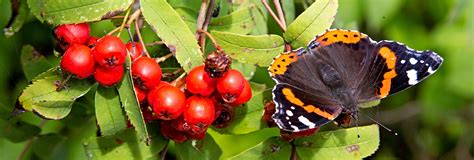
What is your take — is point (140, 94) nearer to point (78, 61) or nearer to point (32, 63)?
point (78, 61)

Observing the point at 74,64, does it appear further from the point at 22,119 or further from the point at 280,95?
the point at 22,119

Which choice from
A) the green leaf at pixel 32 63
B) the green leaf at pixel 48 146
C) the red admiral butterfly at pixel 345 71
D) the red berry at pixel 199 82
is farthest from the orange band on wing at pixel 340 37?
the green leaf at pixel 48 146

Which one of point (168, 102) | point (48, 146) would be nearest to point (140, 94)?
point (168, 102)

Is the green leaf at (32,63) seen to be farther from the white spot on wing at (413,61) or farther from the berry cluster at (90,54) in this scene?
the white spot on wing at (413,61)

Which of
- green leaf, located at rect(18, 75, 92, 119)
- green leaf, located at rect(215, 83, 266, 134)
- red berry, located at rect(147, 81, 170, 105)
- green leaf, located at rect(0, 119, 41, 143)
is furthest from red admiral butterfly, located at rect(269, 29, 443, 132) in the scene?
green leaf, located at rect(0, 119, 41, 143)

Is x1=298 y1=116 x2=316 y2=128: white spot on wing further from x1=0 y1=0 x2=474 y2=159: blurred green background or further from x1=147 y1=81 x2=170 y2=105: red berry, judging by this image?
x1=0 y1=0 x2=474 y2=159: blurred green background
